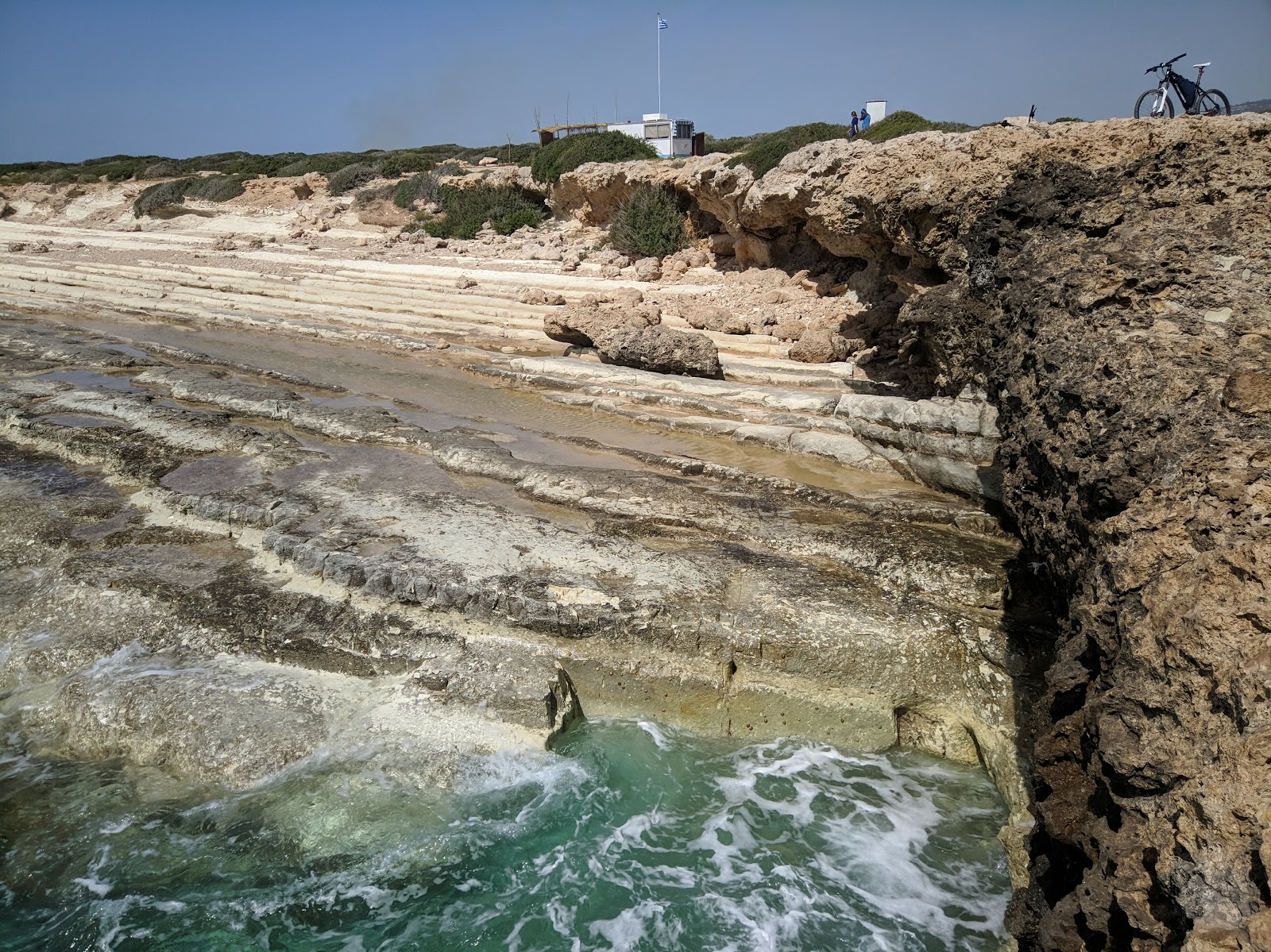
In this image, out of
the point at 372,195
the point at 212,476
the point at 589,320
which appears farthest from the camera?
the point at 372,195

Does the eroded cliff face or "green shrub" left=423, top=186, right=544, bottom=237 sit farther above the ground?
"green shrub" left=423, top=186, right=544, bottom=237

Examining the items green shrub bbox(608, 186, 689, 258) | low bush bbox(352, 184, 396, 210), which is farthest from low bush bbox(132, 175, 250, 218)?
green shrub bbox(608, 186, 689, 258)

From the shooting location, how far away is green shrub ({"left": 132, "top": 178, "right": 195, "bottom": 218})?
2875 centimetres

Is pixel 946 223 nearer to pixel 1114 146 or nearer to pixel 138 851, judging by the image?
pixel 1114 146

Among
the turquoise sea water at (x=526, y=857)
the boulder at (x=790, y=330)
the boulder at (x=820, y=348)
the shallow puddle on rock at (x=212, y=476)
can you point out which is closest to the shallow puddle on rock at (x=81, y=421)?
the shallow puddle on rock at (x=212, y=476)

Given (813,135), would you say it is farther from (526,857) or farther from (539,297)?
(526,857)

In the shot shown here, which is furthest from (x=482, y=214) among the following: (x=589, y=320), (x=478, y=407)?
(x=478, y=407)

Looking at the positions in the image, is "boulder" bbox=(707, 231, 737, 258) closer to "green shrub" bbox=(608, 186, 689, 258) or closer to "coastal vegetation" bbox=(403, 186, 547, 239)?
"green shrub" bbox=(608, 186, 689, 258)

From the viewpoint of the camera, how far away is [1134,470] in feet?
12.0

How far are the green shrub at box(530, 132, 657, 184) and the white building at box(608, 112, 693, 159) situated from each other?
2956mm

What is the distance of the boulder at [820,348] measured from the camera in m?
11.1

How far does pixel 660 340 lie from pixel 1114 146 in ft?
19.1

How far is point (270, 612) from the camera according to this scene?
5566 mm

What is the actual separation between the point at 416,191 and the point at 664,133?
828cm
